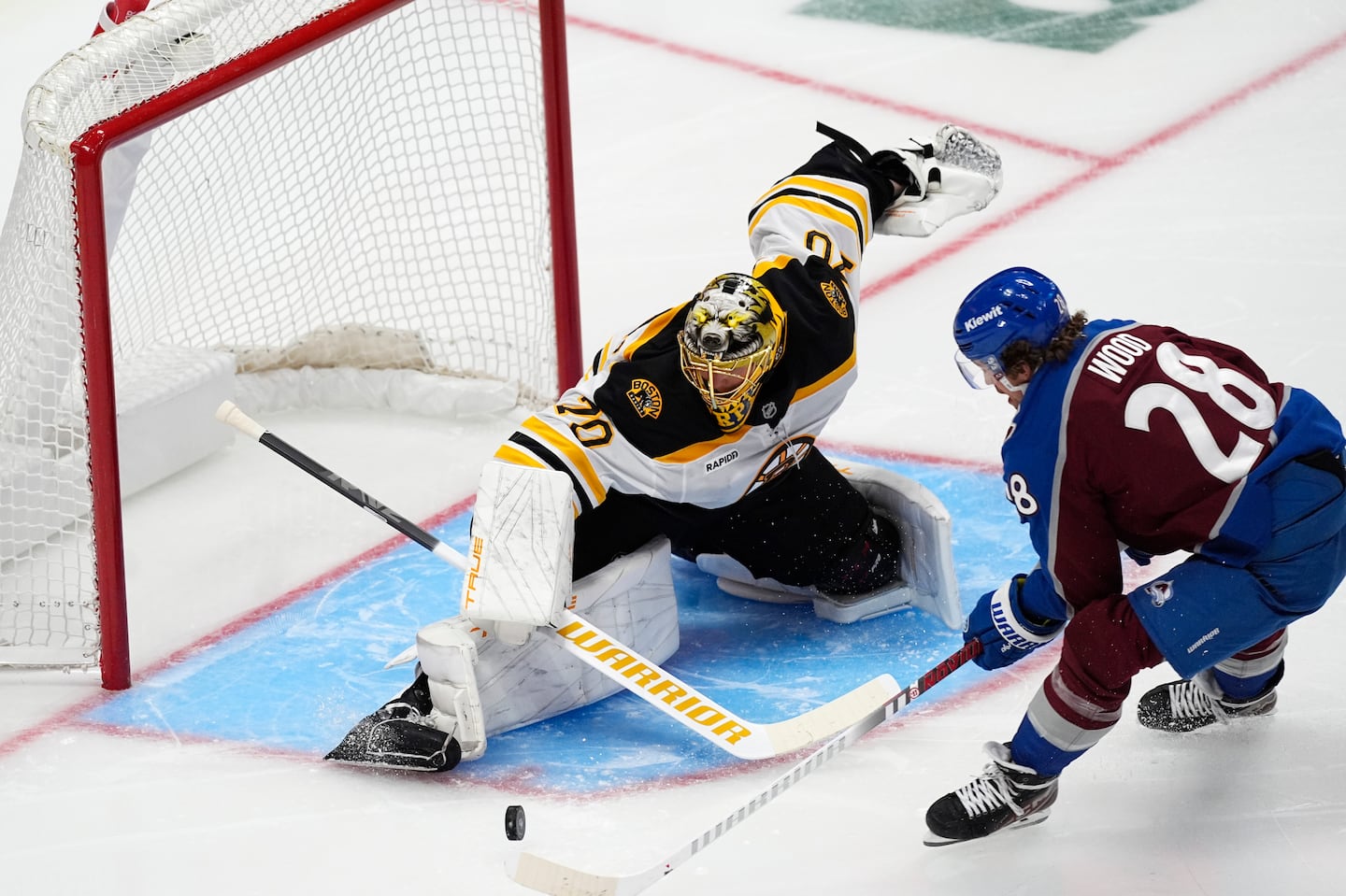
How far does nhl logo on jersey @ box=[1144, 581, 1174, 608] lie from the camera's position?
2.74m

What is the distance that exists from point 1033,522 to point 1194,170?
289 cm

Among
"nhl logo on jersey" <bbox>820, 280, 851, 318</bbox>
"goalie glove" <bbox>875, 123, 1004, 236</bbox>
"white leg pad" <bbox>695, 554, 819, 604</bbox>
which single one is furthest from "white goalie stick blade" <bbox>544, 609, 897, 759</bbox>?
"goalie glove" <bbox>875, 123, 1004, 236</bbox>

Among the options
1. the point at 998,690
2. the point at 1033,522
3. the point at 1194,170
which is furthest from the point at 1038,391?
the point at 1194,170

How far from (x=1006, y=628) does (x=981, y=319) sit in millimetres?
516

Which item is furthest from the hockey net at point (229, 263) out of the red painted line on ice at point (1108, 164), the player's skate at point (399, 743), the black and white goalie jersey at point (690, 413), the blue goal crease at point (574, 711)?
the red painted line on ice at point (1108, 164)

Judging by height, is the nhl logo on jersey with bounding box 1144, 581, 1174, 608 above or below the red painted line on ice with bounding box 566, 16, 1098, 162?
below

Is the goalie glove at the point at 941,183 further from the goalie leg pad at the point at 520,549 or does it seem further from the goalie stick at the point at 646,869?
the goalie stick at the point at 646,869

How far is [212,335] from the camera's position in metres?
4.46

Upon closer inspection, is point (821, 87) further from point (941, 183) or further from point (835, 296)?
point (835, 296)

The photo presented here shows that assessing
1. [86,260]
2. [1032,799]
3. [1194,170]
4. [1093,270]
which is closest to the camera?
[1032,799]

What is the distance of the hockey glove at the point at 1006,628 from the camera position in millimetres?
2924

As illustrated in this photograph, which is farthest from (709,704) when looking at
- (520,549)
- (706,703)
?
(520,549)

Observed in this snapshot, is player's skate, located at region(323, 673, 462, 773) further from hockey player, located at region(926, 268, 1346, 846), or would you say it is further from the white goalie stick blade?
hockey player, located at region(926, 268, 1346, 846)

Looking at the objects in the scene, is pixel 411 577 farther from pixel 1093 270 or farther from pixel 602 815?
pixel 1093 270
